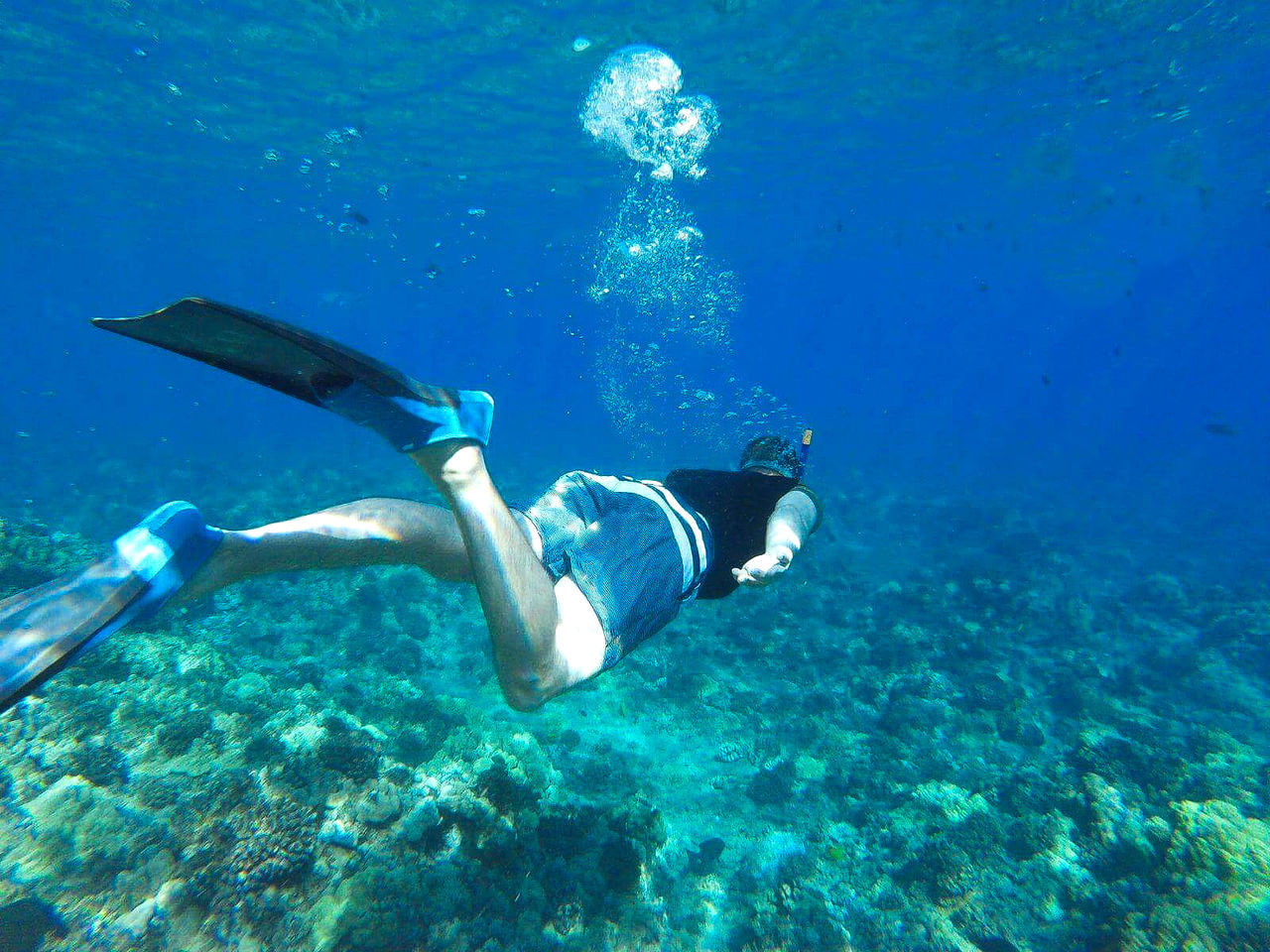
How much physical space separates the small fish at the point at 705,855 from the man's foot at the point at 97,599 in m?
5.37

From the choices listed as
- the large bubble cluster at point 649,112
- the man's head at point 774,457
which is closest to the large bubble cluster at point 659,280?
the large bubble cluster at point 649,112

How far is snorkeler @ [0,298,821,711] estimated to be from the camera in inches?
83.4

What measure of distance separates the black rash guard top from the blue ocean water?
3.02 meters

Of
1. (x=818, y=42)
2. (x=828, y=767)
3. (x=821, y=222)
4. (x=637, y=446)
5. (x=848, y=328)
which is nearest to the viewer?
(x=828, y=767)

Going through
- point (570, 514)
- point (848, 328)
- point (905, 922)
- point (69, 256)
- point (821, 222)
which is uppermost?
point (848, 328)

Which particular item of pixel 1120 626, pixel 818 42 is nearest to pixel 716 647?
pixel 1120 626

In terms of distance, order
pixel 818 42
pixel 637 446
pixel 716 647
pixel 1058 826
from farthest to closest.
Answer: pixel 637 446 < pixel 818 42 < pixel 716 647 < pixel 1058 826

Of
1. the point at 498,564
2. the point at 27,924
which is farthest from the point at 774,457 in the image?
the point at 27,924

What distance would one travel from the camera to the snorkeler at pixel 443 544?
212cm

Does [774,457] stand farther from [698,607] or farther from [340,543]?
[698,607]

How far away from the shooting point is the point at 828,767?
7316 mm

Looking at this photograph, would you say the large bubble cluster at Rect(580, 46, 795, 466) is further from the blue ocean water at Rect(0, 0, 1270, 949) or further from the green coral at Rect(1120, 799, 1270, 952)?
the green coral at Rect(1120, 799, 1270, 952)

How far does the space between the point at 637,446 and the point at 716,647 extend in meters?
33.3

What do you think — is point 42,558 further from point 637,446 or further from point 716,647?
point 637,446
